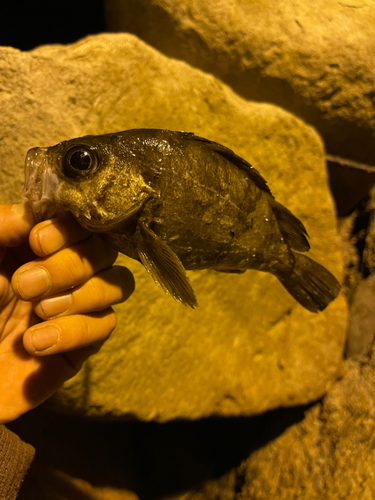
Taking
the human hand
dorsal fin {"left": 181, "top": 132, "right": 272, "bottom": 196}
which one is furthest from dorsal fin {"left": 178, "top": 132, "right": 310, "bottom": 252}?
the human hand

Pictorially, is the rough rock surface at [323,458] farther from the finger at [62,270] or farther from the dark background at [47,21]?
the dark background at [47,21]

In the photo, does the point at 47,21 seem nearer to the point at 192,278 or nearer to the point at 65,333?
the point at 192,278

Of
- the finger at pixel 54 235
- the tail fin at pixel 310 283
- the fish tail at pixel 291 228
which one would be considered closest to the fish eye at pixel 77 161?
the finger at pixel 54 235

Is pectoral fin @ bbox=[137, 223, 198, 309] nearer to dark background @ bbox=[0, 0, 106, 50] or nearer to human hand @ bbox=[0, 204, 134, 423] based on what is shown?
human hand @ bbox=[0, 204, 134, 423]

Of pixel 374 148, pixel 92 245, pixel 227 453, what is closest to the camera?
pixel 92 245

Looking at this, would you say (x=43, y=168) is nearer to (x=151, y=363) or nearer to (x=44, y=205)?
(x=44, y=205)

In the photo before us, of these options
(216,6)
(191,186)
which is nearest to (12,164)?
(191,186)

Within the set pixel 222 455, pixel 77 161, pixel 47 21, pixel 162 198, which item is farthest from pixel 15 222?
pixel 222 455
